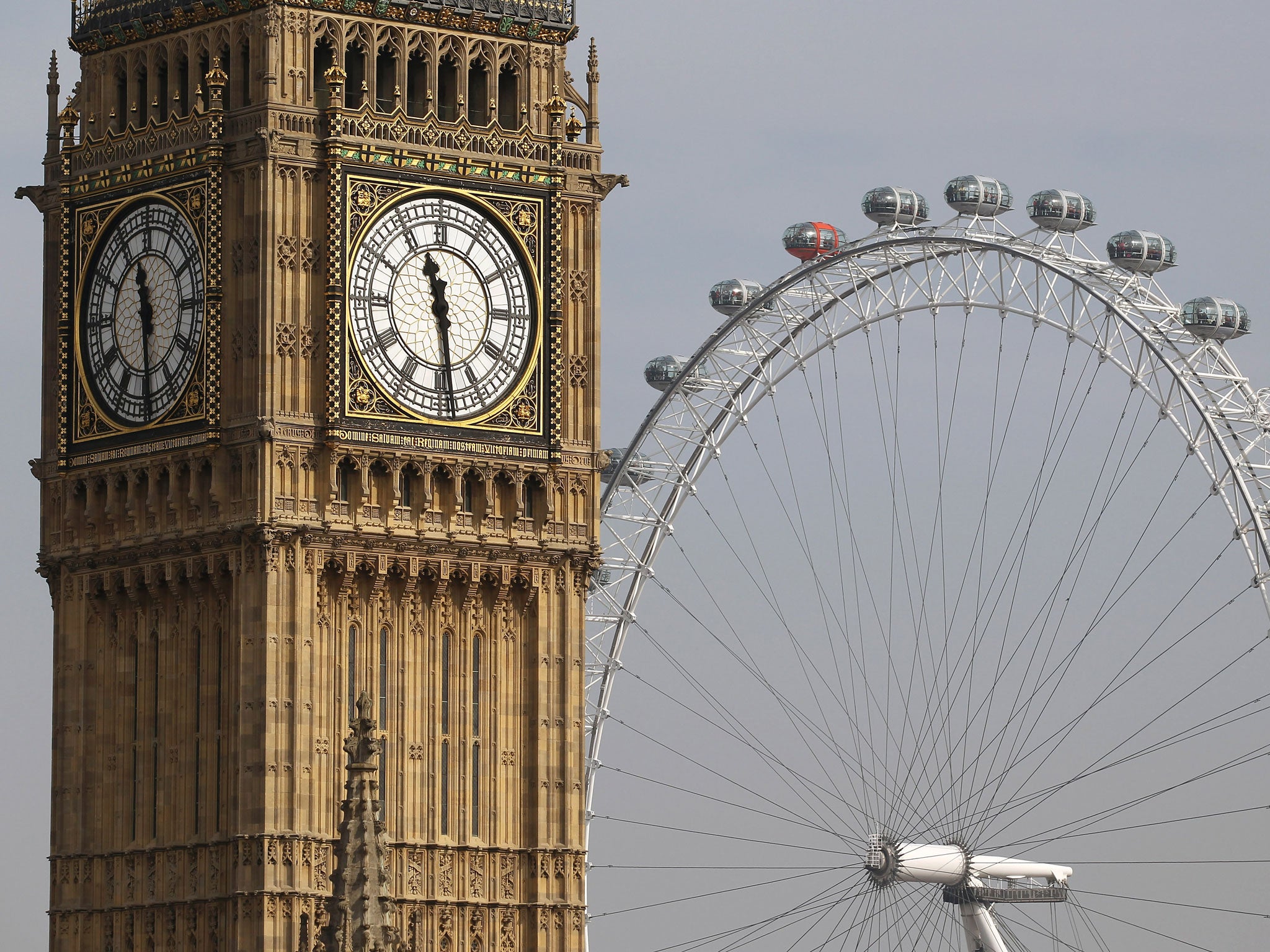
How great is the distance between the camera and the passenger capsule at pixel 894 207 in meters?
115

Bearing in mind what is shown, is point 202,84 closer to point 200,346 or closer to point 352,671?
point 200,346

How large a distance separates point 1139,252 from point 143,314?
96.9ft

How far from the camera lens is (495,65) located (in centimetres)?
9088

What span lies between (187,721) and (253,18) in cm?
1380

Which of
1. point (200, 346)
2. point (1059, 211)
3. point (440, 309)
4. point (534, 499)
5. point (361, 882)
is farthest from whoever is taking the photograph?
point (1059, 211)

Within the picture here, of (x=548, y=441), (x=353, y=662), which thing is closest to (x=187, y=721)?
(x=353, y=662)

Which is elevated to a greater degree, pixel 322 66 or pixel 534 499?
pixel 322 66

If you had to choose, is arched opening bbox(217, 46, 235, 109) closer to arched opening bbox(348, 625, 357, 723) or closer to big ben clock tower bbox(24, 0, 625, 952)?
big ben clock tower bbox(24, 0, 625, 952)

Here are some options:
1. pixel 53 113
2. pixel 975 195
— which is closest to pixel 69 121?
pixel 53 113

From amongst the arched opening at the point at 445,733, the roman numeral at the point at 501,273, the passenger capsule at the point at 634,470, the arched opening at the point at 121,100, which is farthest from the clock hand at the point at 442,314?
the passenger capsule at the point at 634,470

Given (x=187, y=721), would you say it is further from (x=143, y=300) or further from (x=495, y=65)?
(x=495, y=65)

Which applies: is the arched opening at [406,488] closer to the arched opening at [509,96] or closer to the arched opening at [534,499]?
the arched opening at [534,499]

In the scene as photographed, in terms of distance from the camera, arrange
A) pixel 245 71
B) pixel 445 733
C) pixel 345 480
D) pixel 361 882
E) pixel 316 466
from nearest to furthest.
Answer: pixel 361 882 → pixel 316 466 → pixel 345 480 → pixel 445 733 → pixel 245 71

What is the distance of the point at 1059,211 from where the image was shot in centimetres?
11056
